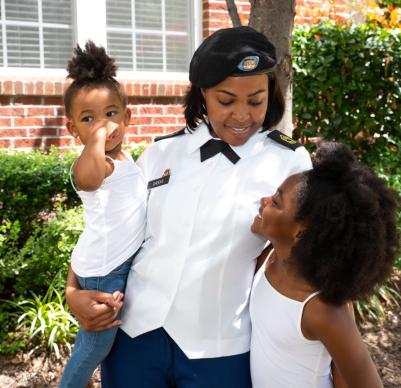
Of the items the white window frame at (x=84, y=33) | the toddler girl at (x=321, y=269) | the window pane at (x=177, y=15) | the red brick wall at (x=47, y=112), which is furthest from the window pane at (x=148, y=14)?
the toddler girl at (x=321, y=269)

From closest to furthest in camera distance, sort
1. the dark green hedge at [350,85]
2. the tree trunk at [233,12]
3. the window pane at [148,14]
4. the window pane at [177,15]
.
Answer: the tree trunk at [233,12], the dark green hedge at [350,85], the window pane at [148,14], the window pane at [177,15]

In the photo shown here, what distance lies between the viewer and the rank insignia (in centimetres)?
180

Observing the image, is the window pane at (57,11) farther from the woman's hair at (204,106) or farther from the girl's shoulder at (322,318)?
the girl's shoulder at (322,318)

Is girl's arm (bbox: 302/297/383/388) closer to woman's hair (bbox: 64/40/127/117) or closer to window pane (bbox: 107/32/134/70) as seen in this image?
woman's hair (bbox: 64/40/127/117)

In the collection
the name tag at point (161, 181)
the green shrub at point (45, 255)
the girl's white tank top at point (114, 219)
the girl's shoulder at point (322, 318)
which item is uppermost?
the name tag at point (161, 181)

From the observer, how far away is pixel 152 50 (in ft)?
20.1

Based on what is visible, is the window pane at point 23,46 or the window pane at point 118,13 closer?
the window pane at point 23,46

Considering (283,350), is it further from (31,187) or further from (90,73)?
(31,187)

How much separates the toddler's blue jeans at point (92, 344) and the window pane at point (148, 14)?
4375mm

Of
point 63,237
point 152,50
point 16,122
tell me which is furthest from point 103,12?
point 63,237

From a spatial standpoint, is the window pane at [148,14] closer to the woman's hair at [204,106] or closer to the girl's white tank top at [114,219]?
the woman's hair at [204,106]

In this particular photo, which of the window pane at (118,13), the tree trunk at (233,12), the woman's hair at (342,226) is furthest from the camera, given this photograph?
the window pane at (118,13)

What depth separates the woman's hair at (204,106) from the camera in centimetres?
201

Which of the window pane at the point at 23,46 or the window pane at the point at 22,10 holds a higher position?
the window pane at the point at 22,10
